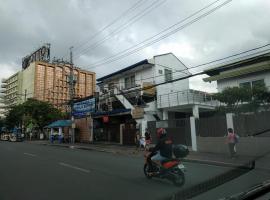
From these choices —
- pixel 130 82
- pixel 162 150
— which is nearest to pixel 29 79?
pixel 130 82

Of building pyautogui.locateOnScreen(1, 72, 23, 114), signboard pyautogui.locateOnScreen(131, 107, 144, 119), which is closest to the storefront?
signboard pyautogui.locateOnScreen(131, 107, 144, 119)

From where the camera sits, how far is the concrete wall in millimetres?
16062

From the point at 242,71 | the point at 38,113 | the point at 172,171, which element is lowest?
the point at 172,171

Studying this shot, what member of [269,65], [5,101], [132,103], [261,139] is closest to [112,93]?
[132,103]

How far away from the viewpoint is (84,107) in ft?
117

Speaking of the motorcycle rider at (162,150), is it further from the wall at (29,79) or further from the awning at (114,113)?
the wall at (29,79)

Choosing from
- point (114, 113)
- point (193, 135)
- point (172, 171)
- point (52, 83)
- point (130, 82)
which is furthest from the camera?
point (52, 83)

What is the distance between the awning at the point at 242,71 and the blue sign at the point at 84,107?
45.8ft

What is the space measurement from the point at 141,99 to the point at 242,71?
33.7ft

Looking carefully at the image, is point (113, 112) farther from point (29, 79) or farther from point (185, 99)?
point (29, 79)

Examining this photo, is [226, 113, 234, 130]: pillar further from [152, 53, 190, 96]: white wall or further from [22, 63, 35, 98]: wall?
[22, 63, 35, 98]: wall

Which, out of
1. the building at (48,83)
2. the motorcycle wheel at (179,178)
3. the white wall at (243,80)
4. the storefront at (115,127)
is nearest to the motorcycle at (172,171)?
the motorcycle wheel at (179,178)

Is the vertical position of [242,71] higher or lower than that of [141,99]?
higher

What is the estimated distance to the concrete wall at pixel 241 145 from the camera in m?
16.1
